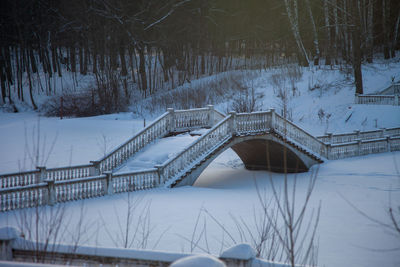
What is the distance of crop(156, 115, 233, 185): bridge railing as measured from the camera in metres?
17.7

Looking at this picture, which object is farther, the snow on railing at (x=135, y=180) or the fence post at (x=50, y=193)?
the snow on railing at (x=135, y=180)

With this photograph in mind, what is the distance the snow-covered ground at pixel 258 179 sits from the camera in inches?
447

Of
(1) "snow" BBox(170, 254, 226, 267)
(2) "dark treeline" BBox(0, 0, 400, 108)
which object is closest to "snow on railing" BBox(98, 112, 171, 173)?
(1) "snow" BBox(170, 254, 226, 267)

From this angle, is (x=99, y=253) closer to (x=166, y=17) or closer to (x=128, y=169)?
(x=128, y=169)

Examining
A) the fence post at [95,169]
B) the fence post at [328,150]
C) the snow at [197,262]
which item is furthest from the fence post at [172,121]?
the snow at [197,262]

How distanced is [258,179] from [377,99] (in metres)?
15.0

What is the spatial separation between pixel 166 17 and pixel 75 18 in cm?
1041

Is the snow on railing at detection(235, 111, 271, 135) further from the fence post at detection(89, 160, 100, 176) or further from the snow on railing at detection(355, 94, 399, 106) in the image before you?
the snow on railing at detection(355, 94, 399, 106)

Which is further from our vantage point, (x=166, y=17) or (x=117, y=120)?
(x=166, y=17)

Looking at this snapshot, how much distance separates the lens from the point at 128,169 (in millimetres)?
18266

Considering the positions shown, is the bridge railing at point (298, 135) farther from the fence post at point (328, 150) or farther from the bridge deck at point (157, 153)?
the bridge deck at point (157, 153)

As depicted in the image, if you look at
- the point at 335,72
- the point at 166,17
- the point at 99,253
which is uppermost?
the point at 166,17

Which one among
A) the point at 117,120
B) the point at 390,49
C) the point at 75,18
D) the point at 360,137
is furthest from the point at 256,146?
the point at 75,18

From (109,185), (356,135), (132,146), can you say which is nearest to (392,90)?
(356,135)
